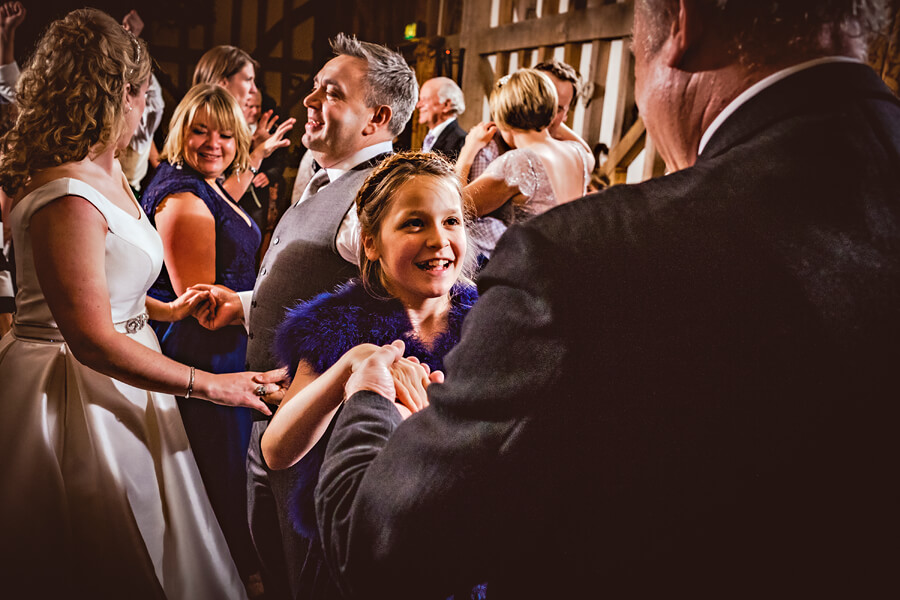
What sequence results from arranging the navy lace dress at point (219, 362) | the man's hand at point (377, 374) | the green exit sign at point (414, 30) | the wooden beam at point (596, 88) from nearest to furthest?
1. the man's hand at point (377, 374)
2. the navy lace dress at point (219, 362)
3. the green exit sign at point (414, 30)
4. the wooden beam at point (596, 88)

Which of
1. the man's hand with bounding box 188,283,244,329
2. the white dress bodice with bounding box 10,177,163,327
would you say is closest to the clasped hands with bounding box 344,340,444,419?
the white dress bodice with bounding box 10,177,163,327

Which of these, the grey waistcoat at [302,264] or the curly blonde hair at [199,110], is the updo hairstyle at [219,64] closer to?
the curly blonde hair at [199,110]

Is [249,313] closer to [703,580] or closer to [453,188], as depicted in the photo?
[453,188]

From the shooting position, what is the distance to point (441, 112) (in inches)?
156

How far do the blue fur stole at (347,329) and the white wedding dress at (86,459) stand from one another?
0.45 metres

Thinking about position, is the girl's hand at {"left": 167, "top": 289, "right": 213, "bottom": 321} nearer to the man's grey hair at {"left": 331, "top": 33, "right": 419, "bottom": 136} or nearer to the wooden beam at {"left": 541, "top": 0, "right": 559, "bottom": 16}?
the man's grey hair at {"left": 331, "top": 33, "right": 419, "bottom": 136}

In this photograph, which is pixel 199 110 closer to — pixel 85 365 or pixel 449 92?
pixel 85 365

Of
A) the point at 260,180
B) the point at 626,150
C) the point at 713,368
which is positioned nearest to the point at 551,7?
the point at 626,150

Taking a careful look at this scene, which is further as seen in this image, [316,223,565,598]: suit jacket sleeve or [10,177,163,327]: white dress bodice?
[10,177,163,327]: white dress bodice

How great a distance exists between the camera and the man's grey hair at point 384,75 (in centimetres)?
144

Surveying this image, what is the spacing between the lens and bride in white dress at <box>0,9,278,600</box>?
1.26 metres

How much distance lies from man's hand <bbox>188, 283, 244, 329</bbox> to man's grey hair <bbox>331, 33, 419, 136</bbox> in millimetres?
604

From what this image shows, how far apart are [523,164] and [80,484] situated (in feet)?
6.79

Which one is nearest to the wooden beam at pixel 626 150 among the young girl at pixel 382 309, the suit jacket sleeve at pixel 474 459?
the young girl at pixel 382 309
